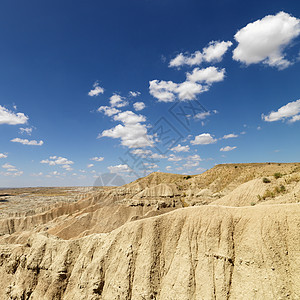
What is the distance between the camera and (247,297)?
37.7 ft

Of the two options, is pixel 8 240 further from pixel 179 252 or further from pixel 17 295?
pixel 179 252

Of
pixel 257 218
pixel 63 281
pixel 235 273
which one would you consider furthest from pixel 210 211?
pixel 63 281

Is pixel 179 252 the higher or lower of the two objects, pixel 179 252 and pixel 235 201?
the lower

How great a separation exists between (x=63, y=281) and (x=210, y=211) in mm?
14866

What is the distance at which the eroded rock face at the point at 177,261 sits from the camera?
11.9m

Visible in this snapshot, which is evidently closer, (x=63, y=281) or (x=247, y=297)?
(x=247, y=297)

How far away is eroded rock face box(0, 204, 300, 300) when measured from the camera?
467 inches

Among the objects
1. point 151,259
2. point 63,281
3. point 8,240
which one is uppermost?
point 151,259

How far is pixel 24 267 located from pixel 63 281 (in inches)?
211

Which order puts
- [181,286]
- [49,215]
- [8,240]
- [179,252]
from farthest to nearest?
[49,215] < [8,240] < [179,252] < [181,286]

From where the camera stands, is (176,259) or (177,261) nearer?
(177,261)

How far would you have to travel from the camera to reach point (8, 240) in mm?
36750

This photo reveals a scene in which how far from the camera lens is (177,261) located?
583 inches

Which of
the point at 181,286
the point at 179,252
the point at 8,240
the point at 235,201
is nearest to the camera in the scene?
the point at 181,286
